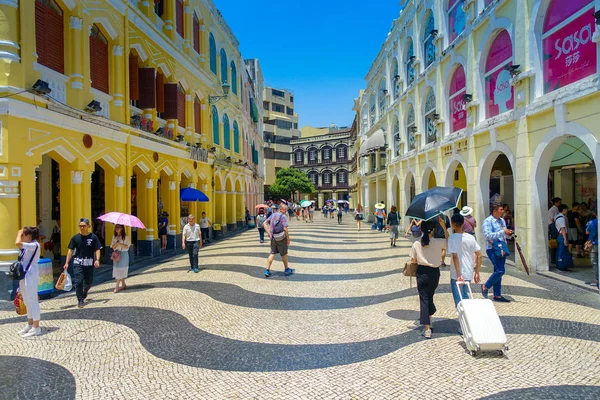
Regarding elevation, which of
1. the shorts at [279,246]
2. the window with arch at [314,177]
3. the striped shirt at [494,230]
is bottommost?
the shorts at [279,246]

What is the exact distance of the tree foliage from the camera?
56781 millimetres

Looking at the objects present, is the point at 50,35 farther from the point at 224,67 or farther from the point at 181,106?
the point at 224,67

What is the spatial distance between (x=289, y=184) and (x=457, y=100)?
139 feet

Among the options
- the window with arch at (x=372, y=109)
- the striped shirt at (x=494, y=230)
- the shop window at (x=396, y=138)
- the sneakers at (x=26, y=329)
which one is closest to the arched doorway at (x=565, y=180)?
the striped shirt at (x=494, y=230)

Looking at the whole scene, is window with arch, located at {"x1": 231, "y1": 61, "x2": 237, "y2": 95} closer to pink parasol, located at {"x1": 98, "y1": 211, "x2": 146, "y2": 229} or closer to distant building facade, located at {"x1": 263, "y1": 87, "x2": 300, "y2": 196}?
pink parasol, located at {"x1": 98, "y1": 211, "x2": 146, "y2": 229}

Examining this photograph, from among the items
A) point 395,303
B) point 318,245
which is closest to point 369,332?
point 395,303

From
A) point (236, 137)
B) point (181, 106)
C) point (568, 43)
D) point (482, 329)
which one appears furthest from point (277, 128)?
point (482, 329)

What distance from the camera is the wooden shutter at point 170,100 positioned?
15000mm

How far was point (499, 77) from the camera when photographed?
11852 millimetres

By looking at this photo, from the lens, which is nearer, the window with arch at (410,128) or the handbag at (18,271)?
the handbag at (18,271)

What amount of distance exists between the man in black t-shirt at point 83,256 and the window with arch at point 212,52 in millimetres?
15530

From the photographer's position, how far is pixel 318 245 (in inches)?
658

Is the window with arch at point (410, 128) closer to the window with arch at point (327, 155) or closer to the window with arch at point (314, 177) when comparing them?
the window with arch at point (327, 155)

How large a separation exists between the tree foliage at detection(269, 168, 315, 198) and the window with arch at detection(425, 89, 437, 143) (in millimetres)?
38475
